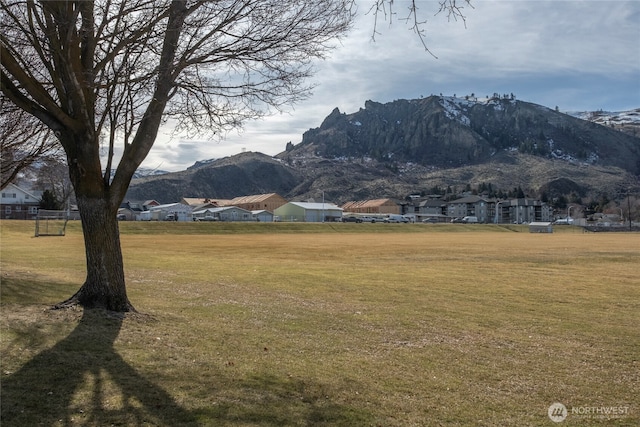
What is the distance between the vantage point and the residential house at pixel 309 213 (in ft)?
456

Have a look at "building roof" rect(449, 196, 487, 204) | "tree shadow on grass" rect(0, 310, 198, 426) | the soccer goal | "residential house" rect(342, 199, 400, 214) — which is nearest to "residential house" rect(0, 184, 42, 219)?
the soccer goal

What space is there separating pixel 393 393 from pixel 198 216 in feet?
423

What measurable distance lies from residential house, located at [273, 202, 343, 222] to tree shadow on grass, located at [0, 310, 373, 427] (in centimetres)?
12839

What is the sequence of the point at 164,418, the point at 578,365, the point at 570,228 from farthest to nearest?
1. the point at 570,228
2. the point at 578,365
3. the point at 164,418

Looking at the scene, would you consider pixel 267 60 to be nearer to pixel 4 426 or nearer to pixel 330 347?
pixel 330 347

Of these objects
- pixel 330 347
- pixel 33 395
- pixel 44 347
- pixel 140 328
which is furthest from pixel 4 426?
pixel 330 347

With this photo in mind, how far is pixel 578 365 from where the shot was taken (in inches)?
309

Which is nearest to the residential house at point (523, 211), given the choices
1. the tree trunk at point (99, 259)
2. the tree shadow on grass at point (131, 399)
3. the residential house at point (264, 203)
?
the residential house at point (264, 203)

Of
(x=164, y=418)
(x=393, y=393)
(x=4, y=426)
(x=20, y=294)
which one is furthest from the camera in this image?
(x=20, y=294)

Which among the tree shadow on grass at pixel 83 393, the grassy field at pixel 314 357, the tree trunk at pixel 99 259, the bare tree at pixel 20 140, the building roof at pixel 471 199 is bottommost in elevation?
the grassy field at pixel 314 357

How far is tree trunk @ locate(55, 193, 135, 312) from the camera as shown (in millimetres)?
9438

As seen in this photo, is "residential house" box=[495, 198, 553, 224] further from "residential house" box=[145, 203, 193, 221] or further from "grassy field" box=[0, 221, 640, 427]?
"grassy field" box=[0, 221, 640, 427]

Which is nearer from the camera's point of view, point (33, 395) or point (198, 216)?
point (33, 395)

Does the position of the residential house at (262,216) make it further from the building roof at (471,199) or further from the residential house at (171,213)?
the building roof at (471,199)
